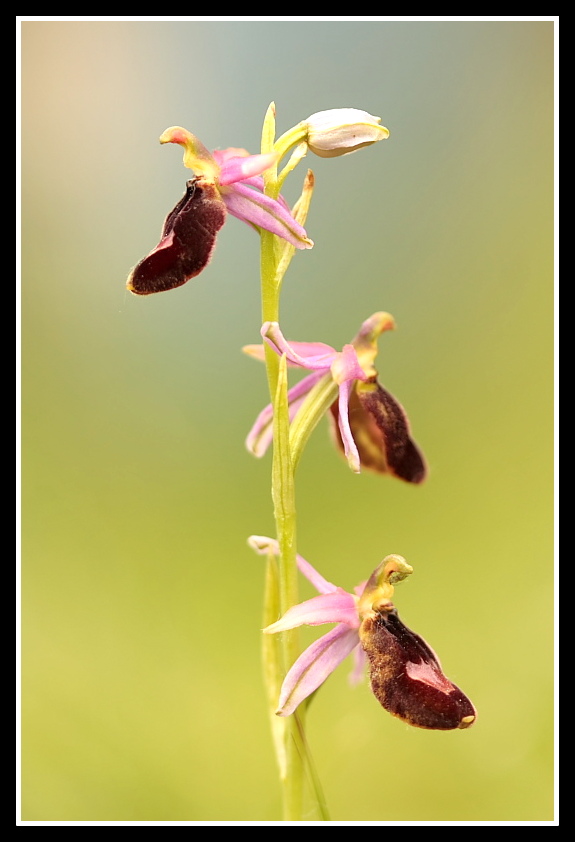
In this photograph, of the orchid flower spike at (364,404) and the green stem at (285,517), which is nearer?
the green stem at (285,517)

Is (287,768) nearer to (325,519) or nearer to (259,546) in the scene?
(259,546)

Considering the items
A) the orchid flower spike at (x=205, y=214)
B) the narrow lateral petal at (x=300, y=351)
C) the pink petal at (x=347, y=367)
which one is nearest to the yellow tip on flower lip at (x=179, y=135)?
the orchid flower spike at (x=205, y=214)

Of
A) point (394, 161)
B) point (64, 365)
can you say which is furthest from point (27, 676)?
point (394, 161)

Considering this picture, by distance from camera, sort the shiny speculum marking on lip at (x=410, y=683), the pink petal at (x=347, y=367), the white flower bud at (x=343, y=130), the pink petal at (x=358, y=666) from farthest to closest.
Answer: the pink petal at (x=358, y=666)
the pink petal at (x=347, y=367)
the white flower bud at (x=343, y=130)
the shiny speculum marking on lip at (x=410, y=683)

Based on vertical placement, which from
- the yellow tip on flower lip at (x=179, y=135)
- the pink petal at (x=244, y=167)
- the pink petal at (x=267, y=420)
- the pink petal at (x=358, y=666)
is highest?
the yellow tip on flower lip at (x=179, y=135)

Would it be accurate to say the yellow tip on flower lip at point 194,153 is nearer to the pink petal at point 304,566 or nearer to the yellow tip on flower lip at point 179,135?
the yellow tip on flower lip at point 179,135

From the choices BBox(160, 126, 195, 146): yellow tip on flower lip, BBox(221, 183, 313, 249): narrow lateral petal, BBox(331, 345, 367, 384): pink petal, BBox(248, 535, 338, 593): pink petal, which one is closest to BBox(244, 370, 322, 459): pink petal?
BBox(331, 345, 367, 384): pink petal

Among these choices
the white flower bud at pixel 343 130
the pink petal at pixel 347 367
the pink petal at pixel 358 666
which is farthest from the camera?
the pink petal at pixel 358 666
